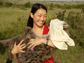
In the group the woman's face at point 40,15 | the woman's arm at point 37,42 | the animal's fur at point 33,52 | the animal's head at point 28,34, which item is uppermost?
the woman's face at point 40,15

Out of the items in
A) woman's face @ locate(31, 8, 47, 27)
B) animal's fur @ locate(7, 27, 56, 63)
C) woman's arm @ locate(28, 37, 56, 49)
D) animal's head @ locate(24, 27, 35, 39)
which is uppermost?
woman's face @ locate(31, 8, 47, 27)

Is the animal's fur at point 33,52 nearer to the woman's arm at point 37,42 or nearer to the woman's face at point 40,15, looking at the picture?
the woman's arm at point 37,42

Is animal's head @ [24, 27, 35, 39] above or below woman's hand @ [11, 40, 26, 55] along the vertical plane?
above

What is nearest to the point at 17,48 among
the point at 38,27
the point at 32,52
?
the point at 32,52

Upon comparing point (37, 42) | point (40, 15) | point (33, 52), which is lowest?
point (33, 52)

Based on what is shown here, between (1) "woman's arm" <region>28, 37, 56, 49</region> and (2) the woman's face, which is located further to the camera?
(2) the woman's face

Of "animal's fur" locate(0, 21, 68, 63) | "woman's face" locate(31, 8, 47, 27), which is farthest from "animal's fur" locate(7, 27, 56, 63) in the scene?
"woman's face" locate(31, 8, 47, 27)

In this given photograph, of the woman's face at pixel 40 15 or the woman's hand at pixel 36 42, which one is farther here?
the woman's face at pixel 40 15

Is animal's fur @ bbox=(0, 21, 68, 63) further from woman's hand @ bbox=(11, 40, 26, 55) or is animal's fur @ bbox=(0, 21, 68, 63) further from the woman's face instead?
the woman's face

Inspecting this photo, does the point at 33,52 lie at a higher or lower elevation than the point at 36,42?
lower

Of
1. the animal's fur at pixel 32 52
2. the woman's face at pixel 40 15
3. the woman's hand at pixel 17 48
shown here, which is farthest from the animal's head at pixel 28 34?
the woman's face at pixel 40 15

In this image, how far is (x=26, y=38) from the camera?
1336mm

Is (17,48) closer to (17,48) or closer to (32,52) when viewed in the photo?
(17,48)

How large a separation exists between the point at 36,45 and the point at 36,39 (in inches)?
3.2
